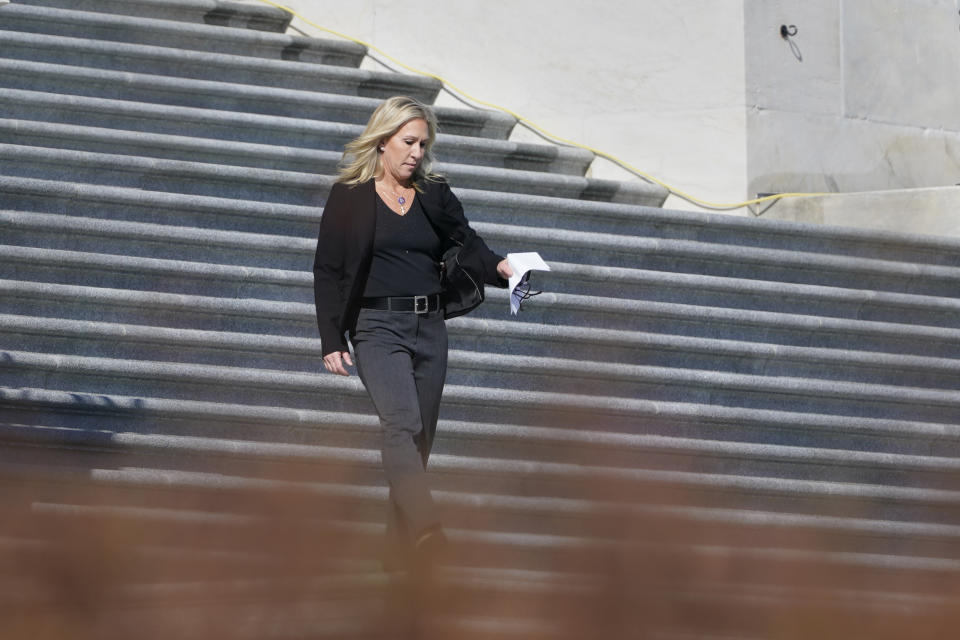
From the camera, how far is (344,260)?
5.04 meters

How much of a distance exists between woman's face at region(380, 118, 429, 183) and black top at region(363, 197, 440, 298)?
0.13 metres

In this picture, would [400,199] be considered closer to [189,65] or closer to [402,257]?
[402,257]

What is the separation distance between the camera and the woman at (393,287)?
193 inches

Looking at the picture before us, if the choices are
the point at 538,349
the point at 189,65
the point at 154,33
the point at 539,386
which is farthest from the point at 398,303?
the point at 154,33

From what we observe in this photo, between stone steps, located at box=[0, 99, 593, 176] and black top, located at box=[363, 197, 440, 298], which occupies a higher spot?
stone steps, located at box=[0, 99, 593, 176]

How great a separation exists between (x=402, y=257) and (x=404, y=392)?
1.62 feet

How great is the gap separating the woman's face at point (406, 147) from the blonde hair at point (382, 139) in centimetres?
2

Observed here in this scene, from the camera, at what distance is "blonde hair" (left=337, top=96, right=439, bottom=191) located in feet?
16.6

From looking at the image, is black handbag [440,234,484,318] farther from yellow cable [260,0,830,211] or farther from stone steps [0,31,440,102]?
yellow cable [260,0,830,211]

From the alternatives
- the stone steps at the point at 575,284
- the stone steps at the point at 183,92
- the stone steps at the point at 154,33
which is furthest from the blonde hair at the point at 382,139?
the stone steps at the point at 154,33

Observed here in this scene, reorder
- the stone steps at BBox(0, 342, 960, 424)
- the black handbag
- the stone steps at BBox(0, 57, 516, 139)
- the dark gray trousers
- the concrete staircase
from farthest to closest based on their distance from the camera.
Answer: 1. the stone steps at BBox(0, 57, 516, 139)
2. the stone steps at BBox(0, 342, 960, 424)
3. the concrete staircase
4. the black handbag
5. the dark gray trousers

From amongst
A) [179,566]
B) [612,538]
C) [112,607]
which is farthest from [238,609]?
[612,538]

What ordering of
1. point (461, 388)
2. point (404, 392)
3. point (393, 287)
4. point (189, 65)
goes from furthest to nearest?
1. point (189, 65)
2. point (461, 388)
3. point (393, 287)
4. point (404, 392)

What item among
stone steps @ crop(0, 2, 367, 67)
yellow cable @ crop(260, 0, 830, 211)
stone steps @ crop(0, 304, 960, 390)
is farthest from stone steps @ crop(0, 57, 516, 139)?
stone steps @ crop(0, 304, 960, 390)
